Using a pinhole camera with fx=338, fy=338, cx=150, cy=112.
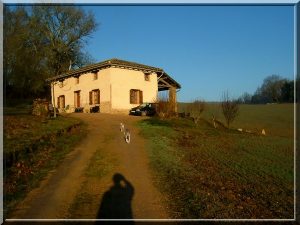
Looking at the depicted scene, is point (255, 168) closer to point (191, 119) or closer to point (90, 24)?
point (191, 119)

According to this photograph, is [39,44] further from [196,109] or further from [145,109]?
[196,109]

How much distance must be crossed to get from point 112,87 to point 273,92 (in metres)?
5.32

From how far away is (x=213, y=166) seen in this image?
26.4ft

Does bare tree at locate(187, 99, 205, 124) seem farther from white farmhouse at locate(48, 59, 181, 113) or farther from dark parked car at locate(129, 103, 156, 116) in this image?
dark parked car at locate(129, 103, 156, 116)

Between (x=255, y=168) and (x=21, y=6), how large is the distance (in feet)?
21.5

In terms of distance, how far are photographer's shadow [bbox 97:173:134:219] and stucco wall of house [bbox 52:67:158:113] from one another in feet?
6.50

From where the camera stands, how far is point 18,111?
8312mm

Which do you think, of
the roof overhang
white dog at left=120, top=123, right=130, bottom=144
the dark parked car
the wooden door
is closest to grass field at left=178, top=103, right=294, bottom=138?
the roof overhang

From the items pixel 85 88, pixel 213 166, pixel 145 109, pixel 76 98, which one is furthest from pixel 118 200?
pixel 85 88

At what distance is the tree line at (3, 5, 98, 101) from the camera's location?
283 inches

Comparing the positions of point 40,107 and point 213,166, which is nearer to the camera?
point 213,166

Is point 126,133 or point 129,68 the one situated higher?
point 129,68

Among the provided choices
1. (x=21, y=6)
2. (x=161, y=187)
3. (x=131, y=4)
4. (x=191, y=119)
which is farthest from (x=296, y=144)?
(x=21, y=6)

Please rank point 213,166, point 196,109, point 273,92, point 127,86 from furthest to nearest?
1. point 127,86
2. point 213,166
3. point 196,109
4. point 273,92
